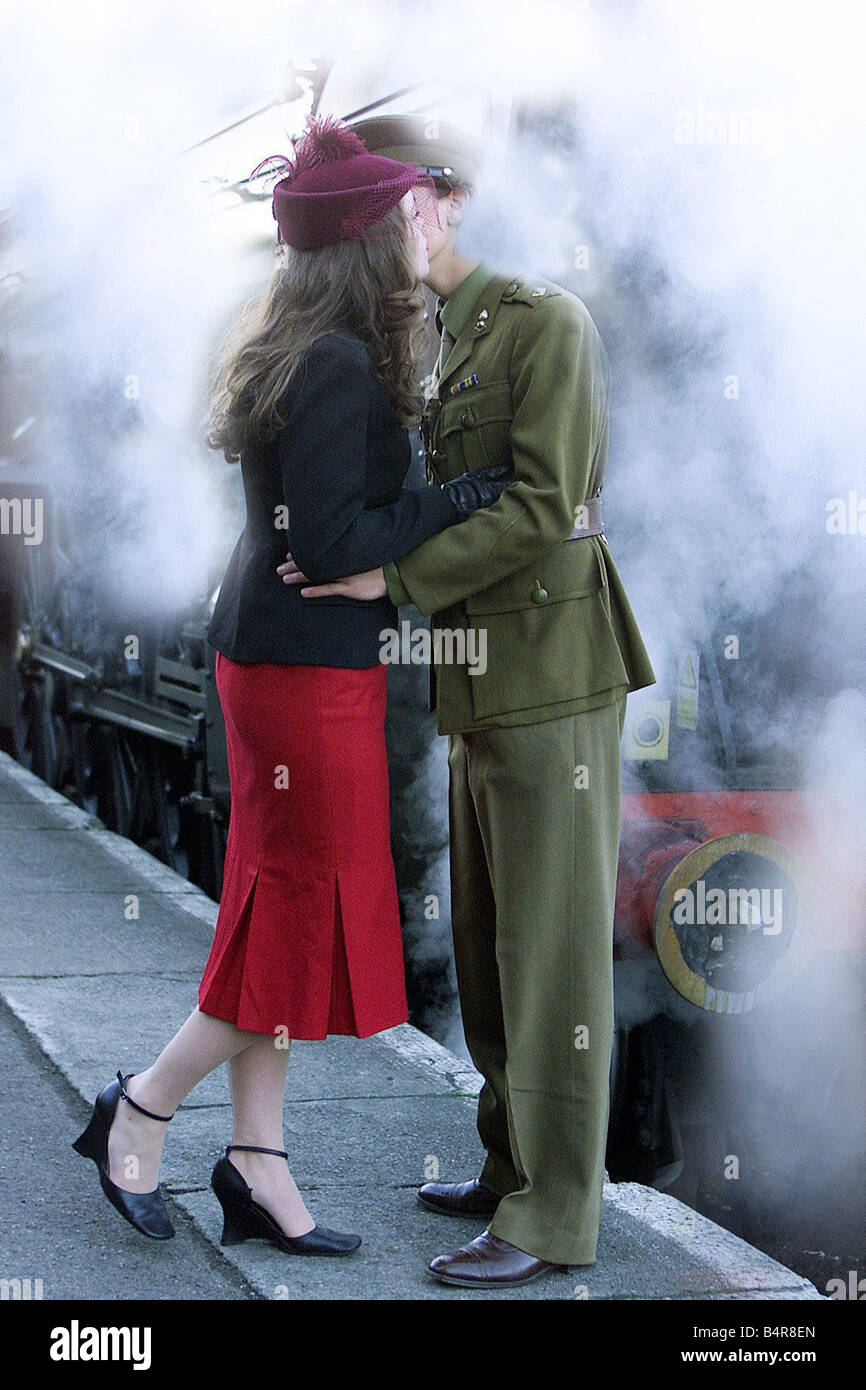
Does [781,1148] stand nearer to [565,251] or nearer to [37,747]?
[565,251]

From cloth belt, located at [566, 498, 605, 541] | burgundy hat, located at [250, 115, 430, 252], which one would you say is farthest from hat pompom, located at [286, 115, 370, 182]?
cloth belt, located at [566, 498, 605, 541]

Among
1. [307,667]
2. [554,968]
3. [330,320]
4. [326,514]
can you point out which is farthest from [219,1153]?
[330,320]

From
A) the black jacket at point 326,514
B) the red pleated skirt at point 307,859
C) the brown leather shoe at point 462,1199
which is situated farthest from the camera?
the brown leather shoe at point 462,1199

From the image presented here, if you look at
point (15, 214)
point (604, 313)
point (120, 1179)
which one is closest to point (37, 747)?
point (15, 214)

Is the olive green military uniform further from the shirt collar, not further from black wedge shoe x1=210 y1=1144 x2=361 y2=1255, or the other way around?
black wedge shoe x1=210 y1=1144 x2=361 y2=1255

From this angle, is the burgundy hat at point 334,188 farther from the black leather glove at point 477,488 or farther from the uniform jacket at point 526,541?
the black leather glove at point 477,488

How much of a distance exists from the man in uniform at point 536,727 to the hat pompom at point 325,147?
0.15 m

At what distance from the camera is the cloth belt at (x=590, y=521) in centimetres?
251

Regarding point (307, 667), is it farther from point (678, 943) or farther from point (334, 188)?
point (678, 943)

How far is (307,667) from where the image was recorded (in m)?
2.45

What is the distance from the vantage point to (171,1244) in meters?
2.64

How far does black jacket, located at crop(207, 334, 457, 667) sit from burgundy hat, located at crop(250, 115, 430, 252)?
0.15 meters

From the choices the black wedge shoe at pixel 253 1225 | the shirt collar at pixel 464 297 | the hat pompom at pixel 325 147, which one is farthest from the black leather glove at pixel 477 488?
the black wedge shoe at pixel 253 1225
